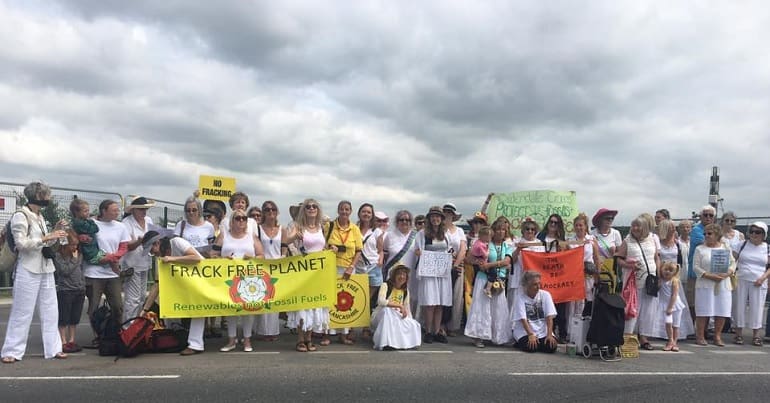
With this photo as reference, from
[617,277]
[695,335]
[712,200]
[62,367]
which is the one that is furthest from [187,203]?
[712,200]

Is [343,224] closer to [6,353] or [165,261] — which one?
[165,261]

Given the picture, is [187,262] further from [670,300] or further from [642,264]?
[670,300]

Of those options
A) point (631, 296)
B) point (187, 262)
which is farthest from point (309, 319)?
point (631, 296)

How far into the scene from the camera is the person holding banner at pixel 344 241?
766cm

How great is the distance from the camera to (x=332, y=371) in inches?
235

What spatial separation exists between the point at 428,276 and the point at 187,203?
11.9ft

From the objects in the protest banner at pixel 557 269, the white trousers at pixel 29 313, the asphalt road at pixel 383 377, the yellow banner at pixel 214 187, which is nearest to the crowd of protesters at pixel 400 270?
the white trousers at pixel 29 313

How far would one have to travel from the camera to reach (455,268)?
821 centimetres

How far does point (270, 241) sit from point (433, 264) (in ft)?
7.88

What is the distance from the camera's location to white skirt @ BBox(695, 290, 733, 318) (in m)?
8.06

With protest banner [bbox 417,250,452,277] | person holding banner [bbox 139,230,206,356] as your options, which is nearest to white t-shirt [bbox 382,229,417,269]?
protest banner [bbox 417,250,452,277]

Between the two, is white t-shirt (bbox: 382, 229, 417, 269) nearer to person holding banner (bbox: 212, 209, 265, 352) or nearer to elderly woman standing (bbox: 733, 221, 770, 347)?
person holding banner (bbox: 212, 209, 265, 352)

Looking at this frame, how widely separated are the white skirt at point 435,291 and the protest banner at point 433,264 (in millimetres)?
104

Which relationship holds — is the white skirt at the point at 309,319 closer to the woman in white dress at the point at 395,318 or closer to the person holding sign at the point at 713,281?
the woman in white dress at the point at 395,318
